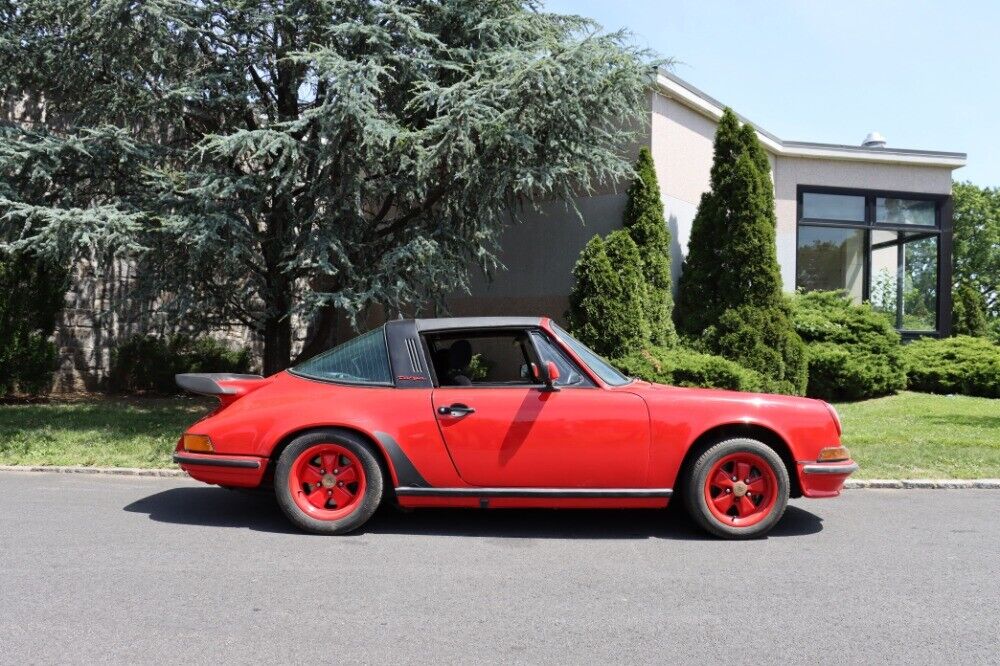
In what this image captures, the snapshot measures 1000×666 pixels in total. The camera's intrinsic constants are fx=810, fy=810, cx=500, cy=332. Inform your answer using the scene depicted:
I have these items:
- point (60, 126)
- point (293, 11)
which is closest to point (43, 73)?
point (60, 126)

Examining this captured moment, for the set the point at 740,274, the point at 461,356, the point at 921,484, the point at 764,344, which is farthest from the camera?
the point at 740,274

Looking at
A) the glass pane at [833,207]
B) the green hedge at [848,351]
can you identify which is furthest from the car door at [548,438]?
the glass pane at [833,207]

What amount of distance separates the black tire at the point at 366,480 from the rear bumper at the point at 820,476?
2867 mm

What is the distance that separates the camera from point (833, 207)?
56.4ft

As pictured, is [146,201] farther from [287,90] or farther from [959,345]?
[959,345]

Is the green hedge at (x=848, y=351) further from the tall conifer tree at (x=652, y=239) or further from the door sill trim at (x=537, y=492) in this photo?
the door sill trim at (x=537, y=492)

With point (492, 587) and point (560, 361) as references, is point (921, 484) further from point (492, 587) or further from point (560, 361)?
point (492, 587)

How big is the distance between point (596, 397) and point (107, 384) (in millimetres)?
11839

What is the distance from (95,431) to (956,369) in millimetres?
14135

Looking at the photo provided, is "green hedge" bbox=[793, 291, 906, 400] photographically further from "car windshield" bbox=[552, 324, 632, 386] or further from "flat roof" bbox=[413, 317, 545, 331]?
"flat roof" bbox=[413, 317, 545, 331]

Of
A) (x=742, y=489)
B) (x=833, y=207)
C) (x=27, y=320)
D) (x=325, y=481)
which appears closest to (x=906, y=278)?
(x=833, y=207)

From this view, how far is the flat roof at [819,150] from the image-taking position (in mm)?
13984

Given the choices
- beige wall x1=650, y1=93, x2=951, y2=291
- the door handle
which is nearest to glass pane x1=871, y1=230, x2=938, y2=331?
beige wall x1=650, y1=93, x2=951, y2=291

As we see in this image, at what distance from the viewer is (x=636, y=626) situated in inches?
149
